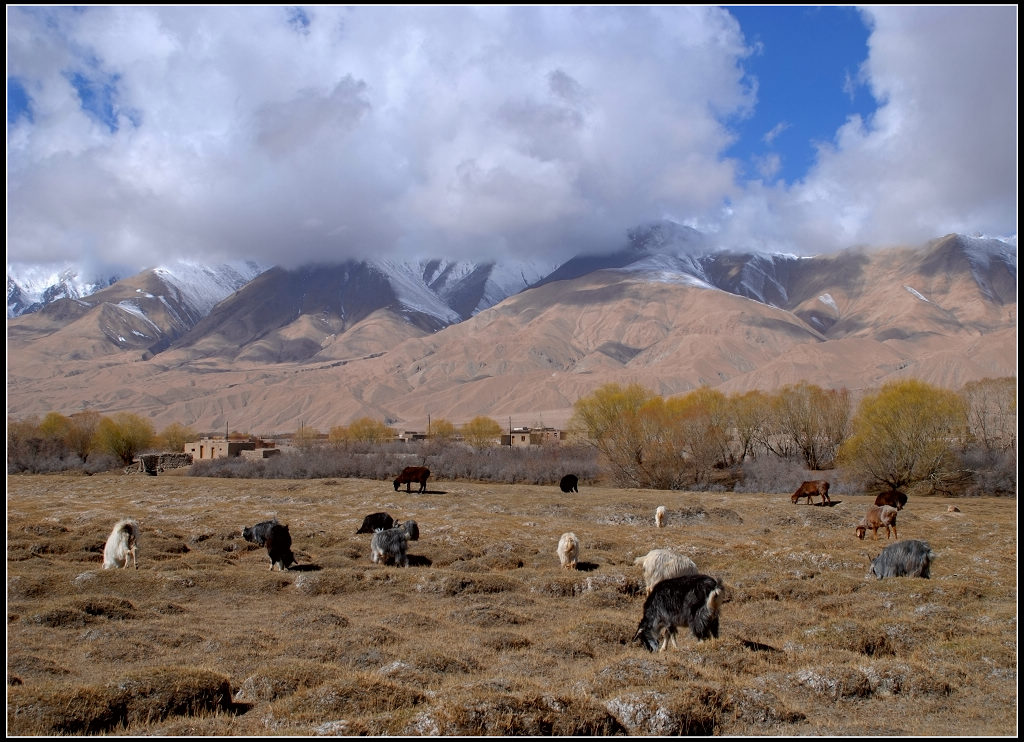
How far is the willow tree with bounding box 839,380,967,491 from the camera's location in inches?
1994

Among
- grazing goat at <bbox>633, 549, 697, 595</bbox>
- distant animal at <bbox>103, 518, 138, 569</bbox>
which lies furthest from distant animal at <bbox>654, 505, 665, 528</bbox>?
distant animal at <bbox>103, 518, 138, 569</bbox>

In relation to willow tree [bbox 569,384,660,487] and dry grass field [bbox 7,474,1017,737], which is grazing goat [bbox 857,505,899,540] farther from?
willow tree [bbox 569,384,660,487]

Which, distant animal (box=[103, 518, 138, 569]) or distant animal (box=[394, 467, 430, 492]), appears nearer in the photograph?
distant animal (box=[103, 518, 138, 569])

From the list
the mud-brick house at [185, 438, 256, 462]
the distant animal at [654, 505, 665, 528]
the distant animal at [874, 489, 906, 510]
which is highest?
the mud-brick house at [185, 438, 256, 462]

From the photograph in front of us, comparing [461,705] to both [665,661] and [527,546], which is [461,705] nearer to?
[665,661]

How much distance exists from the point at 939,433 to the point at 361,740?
2122 inches

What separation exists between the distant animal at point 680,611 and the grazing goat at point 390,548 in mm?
8933

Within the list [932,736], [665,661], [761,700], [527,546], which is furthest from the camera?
[527,546]

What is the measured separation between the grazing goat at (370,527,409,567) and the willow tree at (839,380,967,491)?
41.9m

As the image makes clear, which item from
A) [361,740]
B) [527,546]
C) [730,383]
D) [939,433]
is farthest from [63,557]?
[730,383]

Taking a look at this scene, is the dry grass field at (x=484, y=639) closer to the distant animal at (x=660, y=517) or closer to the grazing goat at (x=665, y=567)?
the grazing goat at (x=665, y=567)

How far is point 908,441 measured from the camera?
5122cm

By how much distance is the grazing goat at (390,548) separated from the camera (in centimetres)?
1964

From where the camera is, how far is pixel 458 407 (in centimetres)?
17525
